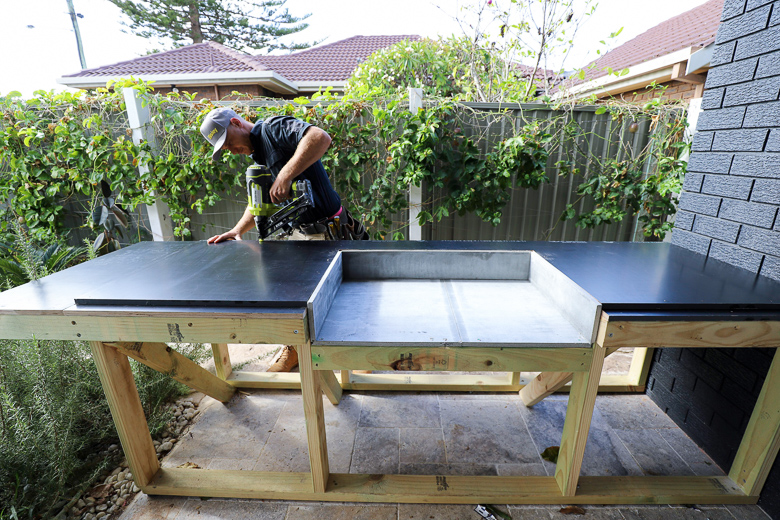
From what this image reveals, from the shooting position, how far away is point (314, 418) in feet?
4.42

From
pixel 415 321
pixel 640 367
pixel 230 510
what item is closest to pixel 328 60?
pixel 640 367

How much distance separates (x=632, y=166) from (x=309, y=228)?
9.49 ft

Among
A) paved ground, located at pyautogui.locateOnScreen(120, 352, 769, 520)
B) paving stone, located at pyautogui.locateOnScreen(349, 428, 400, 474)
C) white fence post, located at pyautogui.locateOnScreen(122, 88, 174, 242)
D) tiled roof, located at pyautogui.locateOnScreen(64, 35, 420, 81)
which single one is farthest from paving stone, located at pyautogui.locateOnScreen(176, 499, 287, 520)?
tiled roof, located at pyautogui.locateOnScreen(64, 35, 420, 81)

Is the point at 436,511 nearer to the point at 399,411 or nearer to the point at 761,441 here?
the point at 399,411

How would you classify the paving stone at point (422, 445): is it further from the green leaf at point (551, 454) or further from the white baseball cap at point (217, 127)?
the white baseball cap at point (217, 127)

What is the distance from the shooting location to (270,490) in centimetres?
150

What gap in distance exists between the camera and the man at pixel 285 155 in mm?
1864

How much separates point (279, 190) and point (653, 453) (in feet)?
7.24

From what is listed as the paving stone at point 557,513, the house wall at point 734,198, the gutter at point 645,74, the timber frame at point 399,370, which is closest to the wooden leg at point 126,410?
the timber frame at point 399,370

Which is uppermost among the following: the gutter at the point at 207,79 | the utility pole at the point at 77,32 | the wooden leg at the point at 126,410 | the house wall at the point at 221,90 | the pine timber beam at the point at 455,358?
the utility pole at the point at 77,32

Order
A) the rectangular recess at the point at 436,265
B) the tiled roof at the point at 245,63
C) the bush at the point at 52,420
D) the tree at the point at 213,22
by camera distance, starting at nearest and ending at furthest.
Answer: the bush at the point at 52,420, the rectangular recess at the point at 436,265, the tiled roof at the point at 245,63, the tree at the point at 213,22

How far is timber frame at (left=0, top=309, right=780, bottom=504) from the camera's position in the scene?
1167mm

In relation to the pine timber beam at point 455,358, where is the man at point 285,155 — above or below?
above

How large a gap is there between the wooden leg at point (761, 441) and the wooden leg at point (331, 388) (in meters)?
1.76
